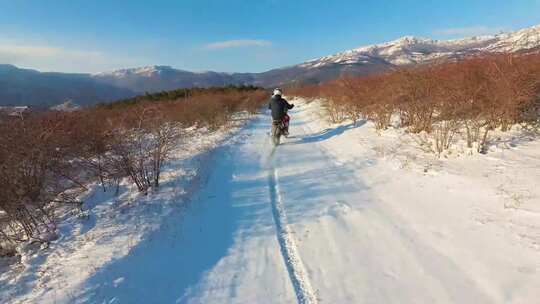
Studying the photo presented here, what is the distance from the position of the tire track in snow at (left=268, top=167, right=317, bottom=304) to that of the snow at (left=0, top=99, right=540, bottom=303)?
0.02 metres

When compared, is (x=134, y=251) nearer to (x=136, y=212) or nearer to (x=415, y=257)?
(x=136, y=212)

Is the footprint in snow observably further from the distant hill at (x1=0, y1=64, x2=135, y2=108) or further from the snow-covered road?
the distant hill at (x1=0, y1=64, x2=135, y2=108)

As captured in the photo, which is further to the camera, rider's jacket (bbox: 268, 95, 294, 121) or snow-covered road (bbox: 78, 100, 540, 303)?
rider's jacket (bbox: 268, 95, 294, 121)

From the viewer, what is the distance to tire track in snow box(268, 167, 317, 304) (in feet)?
10.3

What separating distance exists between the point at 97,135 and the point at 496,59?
9.71m

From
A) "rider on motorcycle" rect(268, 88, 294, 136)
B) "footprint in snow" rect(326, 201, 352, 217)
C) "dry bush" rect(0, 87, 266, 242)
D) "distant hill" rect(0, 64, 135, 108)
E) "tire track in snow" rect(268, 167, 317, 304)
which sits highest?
"distant hill" rect(0, 64, 135, 108)

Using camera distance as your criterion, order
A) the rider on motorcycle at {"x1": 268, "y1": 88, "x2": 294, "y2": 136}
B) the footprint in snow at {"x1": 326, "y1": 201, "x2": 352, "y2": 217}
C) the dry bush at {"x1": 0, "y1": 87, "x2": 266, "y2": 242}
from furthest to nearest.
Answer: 1. the rider on motorcycle at {"x1": 268, "y1": 88, "x2": 294, "y2": 136}
2. the dry bush at {"x1": 0, "y1": 87, "x2": 266, "y2": 242}
3. the footprint in snow at {"x1": 326, "y1": 201, "x2": 352, "y2": 217}

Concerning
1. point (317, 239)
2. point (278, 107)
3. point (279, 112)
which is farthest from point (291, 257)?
point (278, 107)

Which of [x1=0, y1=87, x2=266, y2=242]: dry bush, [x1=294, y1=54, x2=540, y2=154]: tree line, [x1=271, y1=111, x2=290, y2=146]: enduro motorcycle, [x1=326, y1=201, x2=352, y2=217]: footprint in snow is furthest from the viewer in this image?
[x1=271, y1=111, x2=290, y2=146]: enduro motorcycle

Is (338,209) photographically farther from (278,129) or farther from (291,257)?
(278,129)

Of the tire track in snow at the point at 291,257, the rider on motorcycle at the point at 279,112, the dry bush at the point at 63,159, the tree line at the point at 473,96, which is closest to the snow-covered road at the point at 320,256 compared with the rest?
Answer: the tire track in snow at the point at 291,257

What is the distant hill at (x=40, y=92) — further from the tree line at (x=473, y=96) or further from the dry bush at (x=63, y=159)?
the tree line at (x=473, y=96)

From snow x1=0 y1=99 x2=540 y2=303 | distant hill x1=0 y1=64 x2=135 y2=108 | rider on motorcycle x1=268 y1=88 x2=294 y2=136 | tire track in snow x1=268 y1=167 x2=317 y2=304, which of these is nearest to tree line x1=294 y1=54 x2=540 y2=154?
snow x1=0 y1=99 x2=540 y2=303

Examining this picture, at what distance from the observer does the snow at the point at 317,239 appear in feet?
10.5
